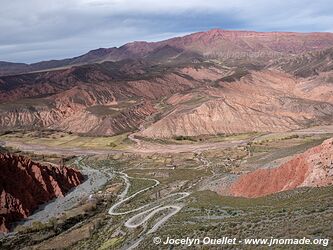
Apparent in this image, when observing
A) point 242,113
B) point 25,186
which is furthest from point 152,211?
point 242,113

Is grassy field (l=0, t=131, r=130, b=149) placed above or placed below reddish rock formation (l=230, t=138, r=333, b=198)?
below

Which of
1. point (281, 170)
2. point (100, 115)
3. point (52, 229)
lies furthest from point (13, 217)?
point (100, 115)

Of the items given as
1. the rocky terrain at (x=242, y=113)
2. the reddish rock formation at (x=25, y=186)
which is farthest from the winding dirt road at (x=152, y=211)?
the rocky terrain at (x=242, y=113)

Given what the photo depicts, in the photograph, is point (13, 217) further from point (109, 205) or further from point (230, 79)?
point (230, 79)

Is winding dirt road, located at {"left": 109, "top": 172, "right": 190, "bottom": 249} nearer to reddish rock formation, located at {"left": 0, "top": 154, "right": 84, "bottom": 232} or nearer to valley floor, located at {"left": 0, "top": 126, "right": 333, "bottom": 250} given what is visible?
valley floor, located at {"left": 0, "top": 126, "right": 333, "bottom": 250}

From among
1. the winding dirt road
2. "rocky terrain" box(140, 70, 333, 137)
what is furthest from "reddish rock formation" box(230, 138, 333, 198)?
"rocky terrain" box(140, 70, 333, 137)

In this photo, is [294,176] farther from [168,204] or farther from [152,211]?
[152,211]

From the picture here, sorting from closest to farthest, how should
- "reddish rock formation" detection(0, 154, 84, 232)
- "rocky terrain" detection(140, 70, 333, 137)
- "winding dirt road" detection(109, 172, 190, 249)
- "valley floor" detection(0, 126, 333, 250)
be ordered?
"valley floor" detection(0, 126, 333, 250)
"winding dirt road" detection(109, 172, 190, 249)
"reddish rock formation" detection(0, 154, 84, 232)
"rocky terrain" detection(140, 70, 333, 137)
